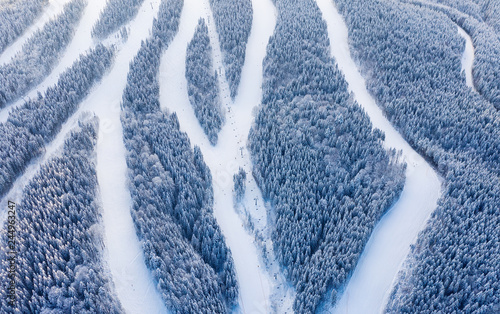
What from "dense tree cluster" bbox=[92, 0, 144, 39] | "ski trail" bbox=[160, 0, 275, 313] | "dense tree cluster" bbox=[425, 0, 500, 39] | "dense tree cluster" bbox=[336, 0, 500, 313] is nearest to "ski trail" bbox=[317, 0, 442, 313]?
"dense tree cluster" bbox=[336, 0, 500, 313]

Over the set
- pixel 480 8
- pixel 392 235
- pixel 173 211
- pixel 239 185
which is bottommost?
pixel 392 235

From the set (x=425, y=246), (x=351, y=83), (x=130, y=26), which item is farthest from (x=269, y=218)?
(x=130, y=26)

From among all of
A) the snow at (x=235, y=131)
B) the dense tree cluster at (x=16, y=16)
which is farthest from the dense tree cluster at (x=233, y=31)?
the dense tree cluster at (x=16, y=16)

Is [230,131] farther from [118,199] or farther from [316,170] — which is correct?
[118,199]

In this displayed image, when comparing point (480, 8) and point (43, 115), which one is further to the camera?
point (480, 8)

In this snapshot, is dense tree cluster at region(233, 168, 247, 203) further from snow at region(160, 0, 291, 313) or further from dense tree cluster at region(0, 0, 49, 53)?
dense tree cluster at region(0, 0, 49, 53)

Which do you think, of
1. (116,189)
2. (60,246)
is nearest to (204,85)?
(116,189)
